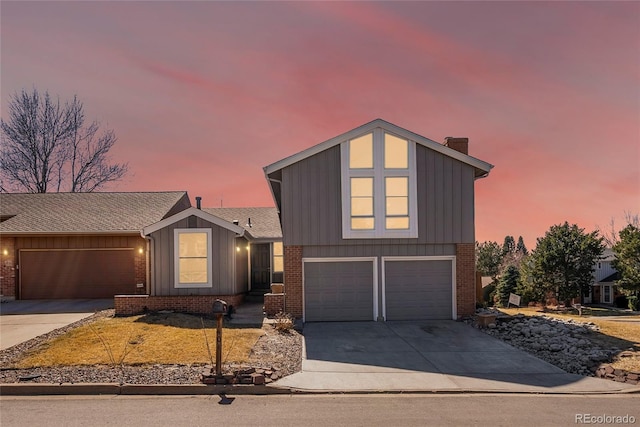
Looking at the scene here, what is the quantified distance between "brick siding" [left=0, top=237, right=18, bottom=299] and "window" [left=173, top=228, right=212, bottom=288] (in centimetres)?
948

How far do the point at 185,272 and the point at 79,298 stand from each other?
7.41 metres

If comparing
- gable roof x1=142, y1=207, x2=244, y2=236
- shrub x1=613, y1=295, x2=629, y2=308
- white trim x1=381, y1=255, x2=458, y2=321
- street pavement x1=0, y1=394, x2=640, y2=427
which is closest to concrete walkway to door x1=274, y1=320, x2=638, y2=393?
street pavement x1=0, y1=394, x2=640, y2=427

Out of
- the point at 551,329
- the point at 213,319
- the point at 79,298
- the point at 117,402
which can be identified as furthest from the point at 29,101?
the point at 551,329

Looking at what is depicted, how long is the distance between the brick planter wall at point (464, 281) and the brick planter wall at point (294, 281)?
5653mm

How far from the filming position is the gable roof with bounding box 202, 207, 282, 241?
2041 cm

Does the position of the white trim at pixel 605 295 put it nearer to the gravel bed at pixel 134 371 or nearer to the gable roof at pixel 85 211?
the gable roof at pixel 85 211

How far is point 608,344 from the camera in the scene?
410 inches

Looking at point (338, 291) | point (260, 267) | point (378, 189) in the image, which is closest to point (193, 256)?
point (260, 267)

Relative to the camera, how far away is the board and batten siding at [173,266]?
49.3 ft

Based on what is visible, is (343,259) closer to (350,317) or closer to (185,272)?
(350,317)

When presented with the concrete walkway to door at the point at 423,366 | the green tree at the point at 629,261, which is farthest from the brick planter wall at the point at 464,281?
the green tree at the point at 629,261

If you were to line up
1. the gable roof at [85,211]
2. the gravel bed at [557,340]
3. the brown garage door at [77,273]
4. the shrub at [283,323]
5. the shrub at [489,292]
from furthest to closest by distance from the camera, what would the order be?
the shrub at [489,292] < the brown garage door at [77,273] < the gable roof at [85,211] < the shrub at [283,323] < the gravel bed at [557,340]

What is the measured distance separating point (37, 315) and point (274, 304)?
9120 millimetres

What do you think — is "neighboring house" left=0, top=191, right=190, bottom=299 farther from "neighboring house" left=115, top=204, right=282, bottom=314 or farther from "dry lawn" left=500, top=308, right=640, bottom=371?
"dry lawn" left=500, top=308, right=640, bottom=371
